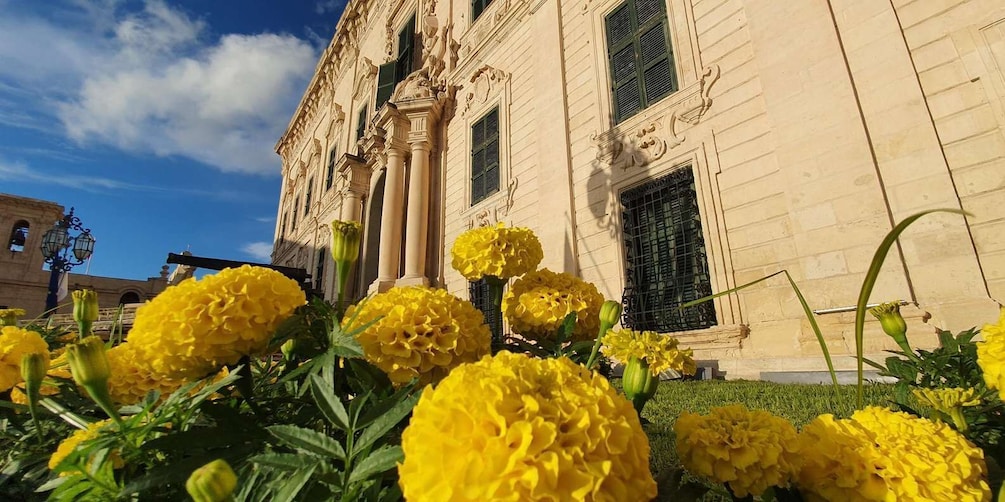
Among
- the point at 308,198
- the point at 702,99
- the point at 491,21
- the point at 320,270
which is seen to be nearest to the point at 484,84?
the point at 491,21

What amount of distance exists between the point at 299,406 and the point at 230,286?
0.31 metres

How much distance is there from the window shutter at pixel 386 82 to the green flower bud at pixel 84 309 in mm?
14491

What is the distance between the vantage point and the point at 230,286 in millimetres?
909

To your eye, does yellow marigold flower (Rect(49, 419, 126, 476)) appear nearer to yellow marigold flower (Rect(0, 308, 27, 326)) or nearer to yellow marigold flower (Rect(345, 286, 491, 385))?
yellow marigold flower (Rect(345, 286, 491, 385))

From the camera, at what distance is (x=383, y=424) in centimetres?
66

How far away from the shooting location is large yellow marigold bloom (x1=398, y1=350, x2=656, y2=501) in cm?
52

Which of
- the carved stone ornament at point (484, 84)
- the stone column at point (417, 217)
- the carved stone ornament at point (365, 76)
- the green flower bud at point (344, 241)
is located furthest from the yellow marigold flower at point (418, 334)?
the carved stone ornament at point (365, 76)

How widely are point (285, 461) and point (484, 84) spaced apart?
11.3 metres

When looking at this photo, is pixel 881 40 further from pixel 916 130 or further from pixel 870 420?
pixel 870 420

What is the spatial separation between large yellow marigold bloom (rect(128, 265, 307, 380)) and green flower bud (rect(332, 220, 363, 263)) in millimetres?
144

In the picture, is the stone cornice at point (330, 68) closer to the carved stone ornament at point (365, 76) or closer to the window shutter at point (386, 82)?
the carved stone ornament at point (365, 76)

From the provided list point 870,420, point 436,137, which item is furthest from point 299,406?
point 436,137

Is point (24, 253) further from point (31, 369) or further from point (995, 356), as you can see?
point (995, 356)

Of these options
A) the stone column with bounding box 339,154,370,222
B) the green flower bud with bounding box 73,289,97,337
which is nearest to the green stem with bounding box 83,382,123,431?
the green flower bud with bounding box 73,289,97,337
